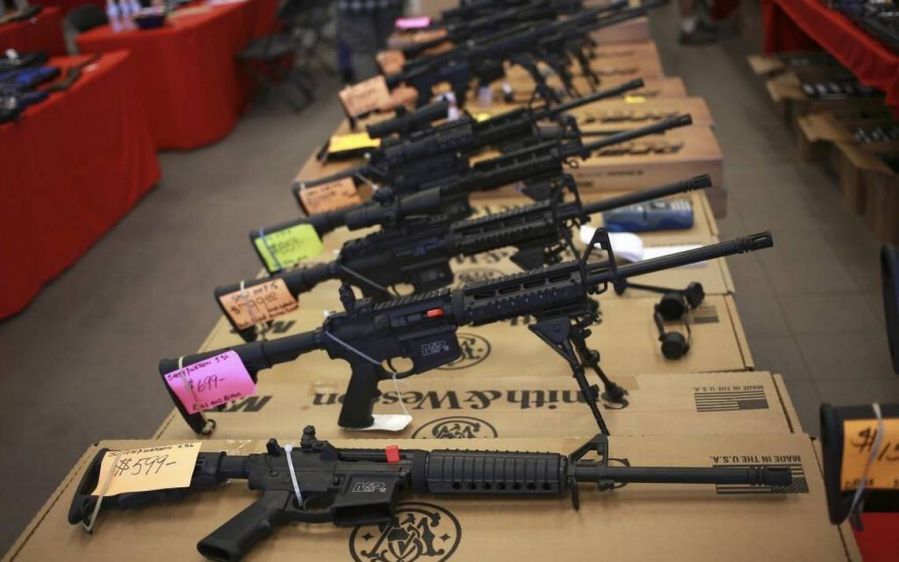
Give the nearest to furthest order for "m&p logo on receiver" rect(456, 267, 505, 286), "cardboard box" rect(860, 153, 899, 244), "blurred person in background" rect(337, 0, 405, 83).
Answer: "m&p logo on receiver" rect(456, 267, 505, 286) → "cardboard box" rect(860, 153, 899, 244) → "blurred person in background" rect(337, 0, 405, 83)

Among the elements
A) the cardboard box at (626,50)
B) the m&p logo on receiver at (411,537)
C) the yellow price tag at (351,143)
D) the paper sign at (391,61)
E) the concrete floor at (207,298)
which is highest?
the paper sign at (391,61)

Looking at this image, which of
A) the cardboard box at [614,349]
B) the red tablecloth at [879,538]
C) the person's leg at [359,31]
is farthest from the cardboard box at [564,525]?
the person's leg at [359,31]

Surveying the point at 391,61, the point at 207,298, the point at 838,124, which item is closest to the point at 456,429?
the point at 207,298

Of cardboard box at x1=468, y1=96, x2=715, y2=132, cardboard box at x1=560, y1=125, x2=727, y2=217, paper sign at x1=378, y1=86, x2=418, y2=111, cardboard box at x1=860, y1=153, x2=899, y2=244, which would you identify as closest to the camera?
cardboard box at x1=560, y1=125, x2=727, y2=217

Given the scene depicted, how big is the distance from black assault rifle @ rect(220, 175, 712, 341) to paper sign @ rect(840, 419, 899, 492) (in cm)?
107

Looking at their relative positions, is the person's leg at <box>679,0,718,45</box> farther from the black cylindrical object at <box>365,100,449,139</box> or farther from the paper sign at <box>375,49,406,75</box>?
the black cylindrical object at <box>365,100,449,139</box>

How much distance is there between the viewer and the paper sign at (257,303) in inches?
96.2

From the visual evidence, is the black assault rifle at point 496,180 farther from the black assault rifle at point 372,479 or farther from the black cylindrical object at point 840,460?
the black cylindrical object at point 840,460

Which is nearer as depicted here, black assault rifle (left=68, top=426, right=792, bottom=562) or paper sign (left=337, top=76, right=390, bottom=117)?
black assault rifle (left=68, top=426, right=792, bottom=562)

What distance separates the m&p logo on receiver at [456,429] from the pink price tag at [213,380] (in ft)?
1.53

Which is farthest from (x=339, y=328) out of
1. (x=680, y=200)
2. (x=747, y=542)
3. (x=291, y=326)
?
(x=680, y=200)

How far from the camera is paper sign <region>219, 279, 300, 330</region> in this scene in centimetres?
244

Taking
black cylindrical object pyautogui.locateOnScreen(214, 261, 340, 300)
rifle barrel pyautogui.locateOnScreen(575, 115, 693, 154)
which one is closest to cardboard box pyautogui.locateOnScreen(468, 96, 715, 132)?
rifle barrel pyautogui.locateOnScreen(575, 115, 693, 154)

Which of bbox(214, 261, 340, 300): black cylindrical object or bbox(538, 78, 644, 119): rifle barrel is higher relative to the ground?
bbox(538, 78, 644, 119): rifle barrel
